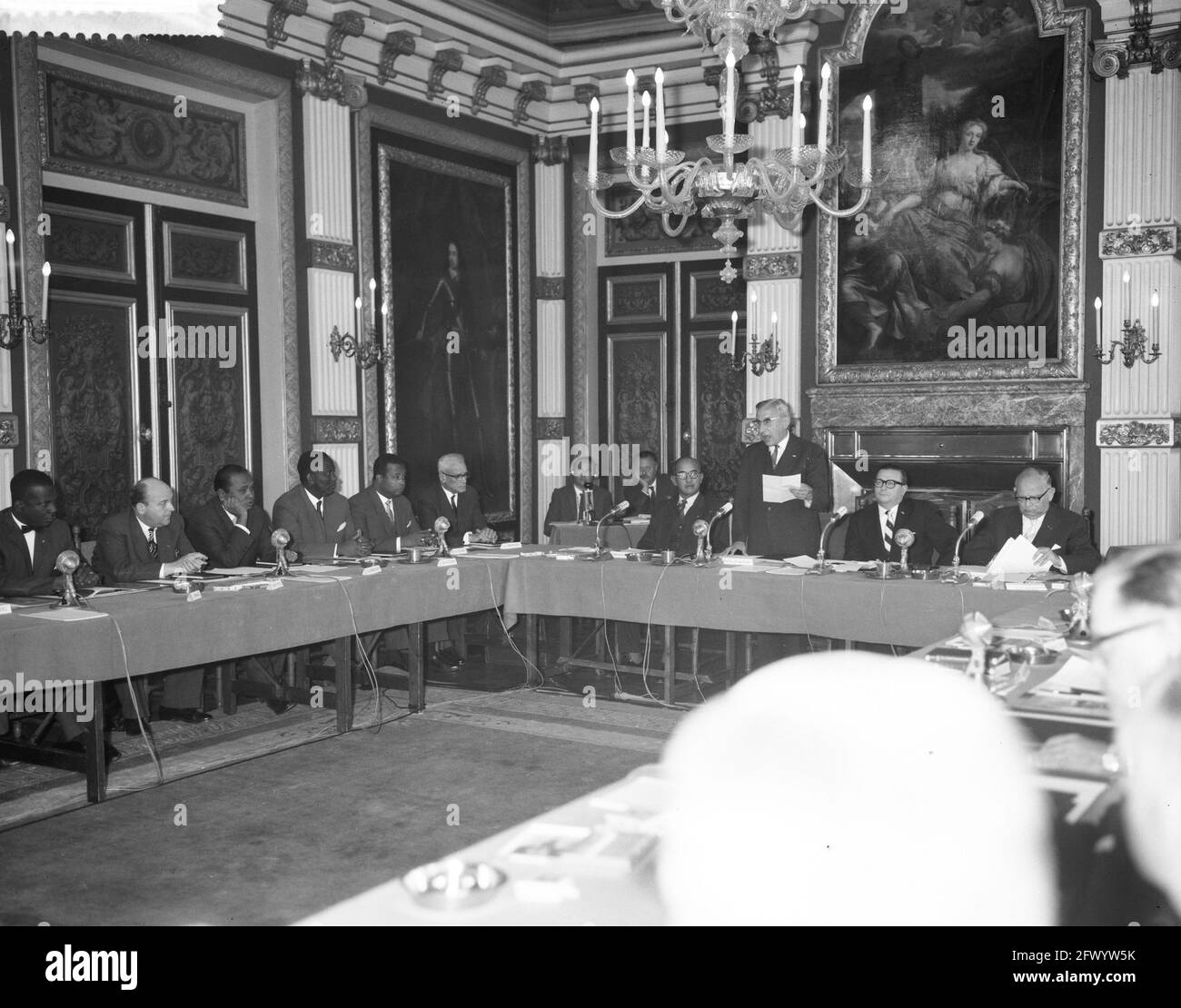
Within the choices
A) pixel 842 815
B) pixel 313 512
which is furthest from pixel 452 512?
pixel 842 815

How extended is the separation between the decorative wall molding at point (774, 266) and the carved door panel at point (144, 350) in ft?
12.7

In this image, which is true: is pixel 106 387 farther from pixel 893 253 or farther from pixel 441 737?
pixel 893 253

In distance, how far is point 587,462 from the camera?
10422 millimetres

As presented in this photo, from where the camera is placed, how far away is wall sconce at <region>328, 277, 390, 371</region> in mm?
8891

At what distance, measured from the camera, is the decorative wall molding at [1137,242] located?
8102 mm

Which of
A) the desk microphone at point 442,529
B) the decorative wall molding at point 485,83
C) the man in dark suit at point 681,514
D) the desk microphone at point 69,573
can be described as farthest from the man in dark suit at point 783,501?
the decorative wall molding at point 485,83

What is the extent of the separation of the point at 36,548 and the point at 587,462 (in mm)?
5283

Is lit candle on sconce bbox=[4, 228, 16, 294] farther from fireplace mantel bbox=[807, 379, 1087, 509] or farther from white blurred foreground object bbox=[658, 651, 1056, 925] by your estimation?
white blurred foreground object bbox=[658, 651, 1056, 925]

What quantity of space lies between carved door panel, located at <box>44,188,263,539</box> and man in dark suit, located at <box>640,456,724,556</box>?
2979 mm

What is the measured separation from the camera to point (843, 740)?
167 centimetres

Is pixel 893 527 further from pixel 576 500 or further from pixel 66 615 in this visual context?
pixel 66 615

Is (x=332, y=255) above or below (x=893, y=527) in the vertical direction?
above

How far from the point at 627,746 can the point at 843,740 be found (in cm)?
425

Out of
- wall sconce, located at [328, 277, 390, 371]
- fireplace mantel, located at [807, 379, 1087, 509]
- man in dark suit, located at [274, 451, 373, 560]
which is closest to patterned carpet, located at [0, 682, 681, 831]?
man in dark suit, located at [274, 451, 373, 560]
